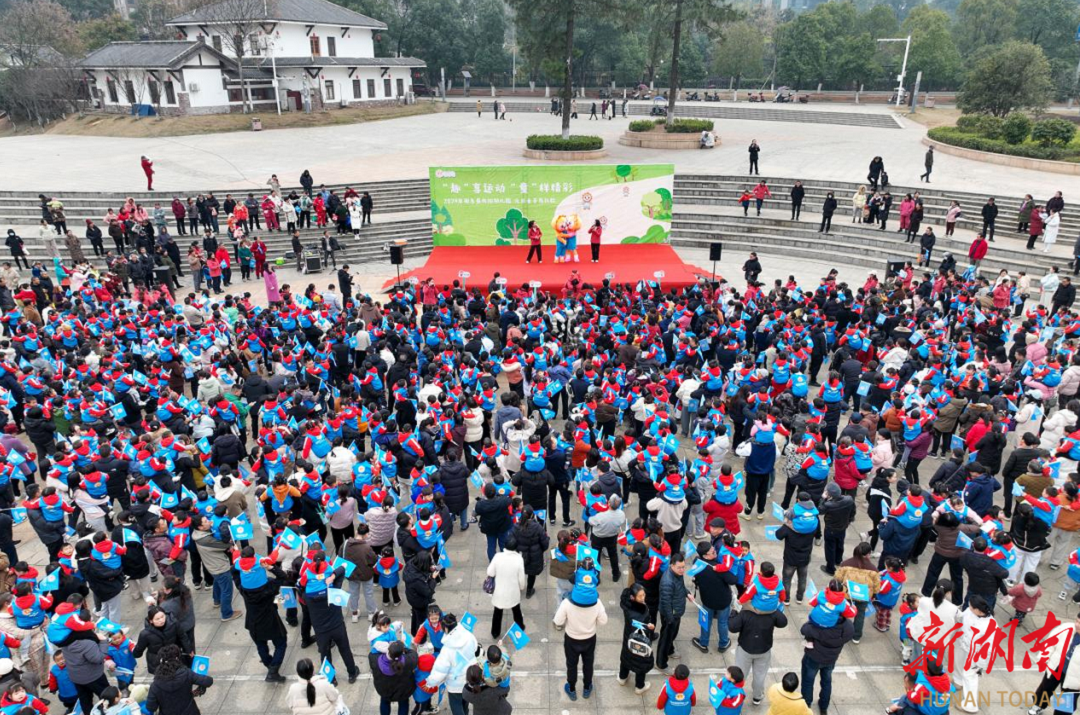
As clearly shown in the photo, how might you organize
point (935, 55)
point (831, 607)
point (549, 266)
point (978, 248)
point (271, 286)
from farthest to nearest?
point (935, 55), point (549, 266), point (978, 248), point (271, 286), point (831, 607)

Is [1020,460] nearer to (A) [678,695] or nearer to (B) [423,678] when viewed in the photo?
(A) [678,695]

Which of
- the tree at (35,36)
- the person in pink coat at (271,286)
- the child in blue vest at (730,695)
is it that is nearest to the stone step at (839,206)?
the person in pink coat at (271,286)

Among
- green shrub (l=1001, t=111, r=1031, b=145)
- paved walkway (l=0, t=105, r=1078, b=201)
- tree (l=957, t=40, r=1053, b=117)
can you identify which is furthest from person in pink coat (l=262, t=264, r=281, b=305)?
tree (l=957, t=40, r=1053, b=117)

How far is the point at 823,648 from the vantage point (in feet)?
21.5

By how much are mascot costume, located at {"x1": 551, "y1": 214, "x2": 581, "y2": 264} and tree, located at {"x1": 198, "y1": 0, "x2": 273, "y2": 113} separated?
37.3 m

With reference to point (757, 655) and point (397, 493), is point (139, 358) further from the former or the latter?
point (757, 655)

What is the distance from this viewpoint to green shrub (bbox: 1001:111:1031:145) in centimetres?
3322

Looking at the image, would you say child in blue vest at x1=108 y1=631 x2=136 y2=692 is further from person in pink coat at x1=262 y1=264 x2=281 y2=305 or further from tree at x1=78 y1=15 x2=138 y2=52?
tree at x1=78 y1=15 x2=138 y2=52

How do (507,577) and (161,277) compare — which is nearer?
(507,577)

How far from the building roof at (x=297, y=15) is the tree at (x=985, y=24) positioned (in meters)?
57.9

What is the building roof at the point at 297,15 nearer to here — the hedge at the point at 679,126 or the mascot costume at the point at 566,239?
the hedge at the point at 679,126

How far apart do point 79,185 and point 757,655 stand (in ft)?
106

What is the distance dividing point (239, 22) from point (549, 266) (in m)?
41.5

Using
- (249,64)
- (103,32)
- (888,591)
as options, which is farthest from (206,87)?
(888,591)
